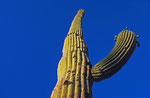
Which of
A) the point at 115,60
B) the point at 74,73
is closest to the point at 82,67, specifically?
the point at 74,73

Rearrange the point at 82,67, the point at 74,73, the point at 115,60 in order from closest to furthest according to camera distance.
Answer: the point at 74,73
the point at 82,67
the point at 115,60

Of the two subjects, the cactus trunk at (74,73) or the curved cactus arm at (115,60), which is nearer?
the cactus trunk at (74,73)

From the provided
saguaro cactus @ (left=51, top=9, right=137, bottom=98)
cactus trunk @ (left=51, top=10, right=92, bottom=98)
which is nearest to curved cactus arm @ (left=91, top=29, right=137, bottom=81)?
saguaro cactus @ (left=51, top=9, right=137, bottom=98)

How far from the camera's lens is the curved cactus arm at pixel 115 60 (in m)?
3.92

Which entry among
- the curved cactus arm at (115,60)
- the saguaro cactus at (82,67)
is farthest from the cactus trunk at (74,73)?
the curved cactus arm at (115,60)

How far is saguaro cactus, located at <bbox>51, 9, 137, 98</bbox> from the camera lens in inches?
133

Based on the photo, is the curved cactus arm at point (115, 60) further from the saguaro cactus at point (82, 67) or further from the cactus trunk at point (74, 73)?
the cactus trunk at point (74, 73)

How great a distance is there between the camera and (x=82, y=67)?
12.6 ft

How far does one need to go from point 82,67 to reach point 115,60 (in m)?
0.66

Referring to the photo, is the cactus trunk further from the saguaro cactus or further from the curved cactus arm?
the curved cactus arm

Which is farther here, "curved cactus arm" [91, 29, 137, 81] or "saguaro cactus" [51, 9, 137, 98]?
"curved cactus arm" [91, 29, 137, 81]

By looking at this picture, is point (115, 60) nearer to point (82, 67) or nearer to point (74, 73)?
point (82, 67)

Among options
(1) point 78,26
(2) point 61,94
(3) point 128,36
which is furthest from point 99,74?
(1) point 78,26

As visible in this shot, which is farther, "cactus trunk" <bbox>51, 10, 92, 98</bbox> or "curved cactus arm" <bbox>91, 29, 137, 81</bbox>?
"curved cactus arm" <bbox>91, 29, 137, 81</bbox>
